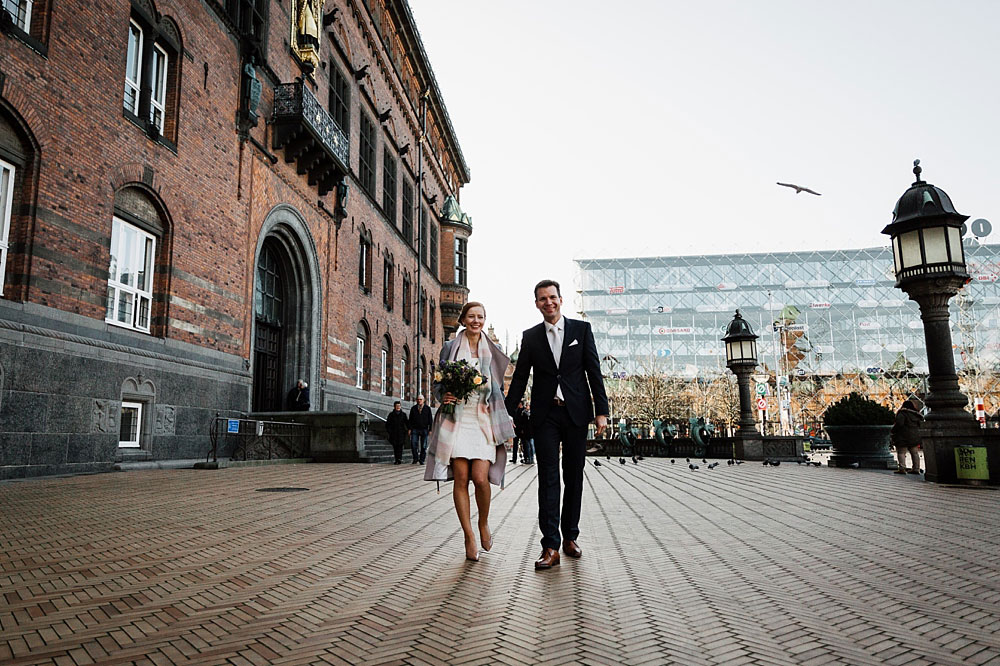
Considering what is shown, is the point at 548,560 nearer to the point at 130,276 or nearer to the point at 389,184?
the point at 130,276

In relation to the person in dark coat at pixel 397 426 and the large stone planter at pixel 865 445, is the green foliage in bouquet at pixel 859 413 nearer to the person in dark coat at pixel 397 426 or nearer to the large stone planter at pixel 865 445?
the large stone planter at pixel 865 445

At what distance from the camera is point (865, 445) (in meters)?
14.9

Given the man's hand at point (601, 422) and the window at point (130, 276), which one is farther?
the window at point (130, 276)

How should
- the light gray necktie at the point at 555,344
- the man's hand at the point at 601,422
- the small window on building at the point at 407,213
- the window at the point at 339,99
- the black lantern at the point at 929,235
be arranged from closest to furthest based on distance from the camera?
the man's hand at the point at 601,422
the light gray necktie at the point at 555,344
the black lantern at the point at 929,235
the window at the point at 339,99
the small window on building at the point at 407,213

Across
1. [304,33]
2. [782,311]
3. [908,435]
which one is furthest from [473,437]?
[782,311]

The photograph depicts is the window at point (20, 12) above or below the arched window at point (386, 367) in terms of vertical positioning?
above

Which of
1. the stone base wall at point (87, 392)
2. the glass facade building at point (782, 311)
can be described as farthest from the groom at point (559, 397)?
the glass facade building at point (782, 311)

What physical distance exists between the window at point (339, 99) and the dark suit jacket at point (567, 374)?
21.0 m

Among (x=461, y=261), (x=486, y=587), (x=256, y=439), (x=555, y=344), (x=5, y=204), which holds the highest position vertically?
(x=461, y=261)

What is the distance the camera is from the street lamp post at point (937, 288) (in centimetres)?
975

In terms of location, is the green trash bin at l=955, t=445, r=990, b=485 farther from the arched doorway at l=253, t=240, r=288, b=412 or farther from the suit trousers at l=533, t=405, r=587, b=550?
the arched doorway at l=253, t=240, r=288, b=412

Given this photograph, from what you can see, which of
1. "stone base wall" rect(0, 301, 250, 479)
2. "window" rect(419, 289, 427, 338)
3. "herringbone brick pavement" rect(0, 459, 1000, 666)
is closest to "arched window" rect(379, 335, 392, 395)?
"window" rect(419, 289, 427, 338)

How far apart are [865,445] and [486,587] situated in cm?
1402

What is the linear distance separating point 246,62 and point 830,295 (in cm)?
6004
